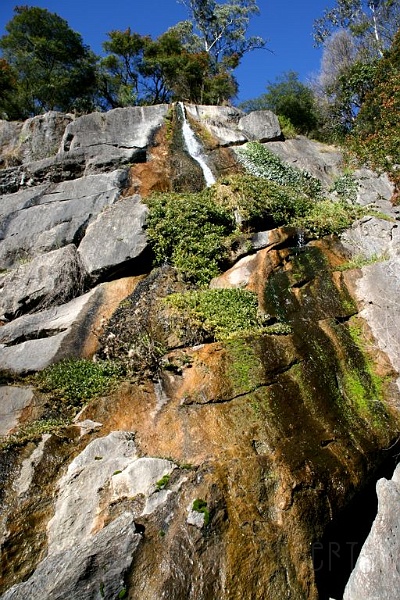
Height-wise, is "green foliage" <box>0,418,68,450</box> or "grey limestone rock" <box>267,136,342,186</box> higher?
"grey limestone rock" <box>267,136,342,186</box>

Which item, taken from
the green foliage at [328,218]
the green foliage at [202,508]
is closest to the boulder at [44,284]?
the green foliage at [328,218]

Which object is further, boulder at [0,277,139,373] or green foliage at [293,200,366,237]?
green foliage at [293,200,366,237]

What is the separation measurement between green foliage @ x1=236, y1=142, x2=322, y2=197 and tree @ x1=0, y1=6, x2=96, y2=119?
47.7ft

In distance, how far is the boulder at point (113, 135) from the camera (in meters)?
14.6

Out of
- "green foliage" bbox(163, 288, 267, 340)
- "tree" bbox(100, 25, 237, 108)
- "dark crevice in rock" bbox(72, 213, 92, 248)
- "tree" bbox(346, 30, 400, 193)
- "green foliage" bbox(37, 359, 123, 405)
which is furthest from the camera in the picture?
"tree" bbox(100, 25, 237, 108)

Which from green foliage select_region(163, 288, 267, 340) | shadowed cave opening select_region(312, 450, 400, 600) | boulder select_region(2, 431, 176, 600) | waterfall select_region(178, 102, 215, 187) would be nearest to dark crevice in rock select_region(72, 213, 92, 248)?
waterfall select_region(178, 102, 215, 187)

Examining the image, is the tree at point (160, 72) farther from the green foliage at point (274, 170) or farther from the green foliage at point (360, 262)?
the green foliage at point (360, 262)

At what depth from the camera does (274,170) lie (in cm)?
1466

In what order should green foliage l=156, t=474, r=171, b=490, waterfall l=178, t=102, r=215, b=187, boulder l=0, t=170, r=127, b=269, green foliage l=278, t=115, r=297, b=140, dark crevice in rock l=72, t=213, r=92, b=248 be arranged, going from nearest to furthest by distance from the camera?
green foliage l=156, t=474, r=171, b=490
dark crevice in rock l=72, t=213, r=92, b=248
boulder l=0, t=170, r=127, b=269
waterfall l=178, t=102, r=215, b=187
green foliage l=278, t=115, r=297, b=140

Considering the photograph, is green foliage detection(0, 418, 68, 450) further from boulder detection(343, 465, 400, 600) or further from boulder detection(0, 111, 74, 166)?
boulder detection(0, 111, 74, 166)

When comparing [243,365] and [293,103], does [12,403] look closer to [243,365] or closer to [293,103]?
[243,365]

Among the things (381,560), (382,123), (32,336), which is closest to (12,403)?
(32,336)

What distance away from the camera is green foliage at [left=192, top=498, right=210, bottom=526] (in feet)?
14.5

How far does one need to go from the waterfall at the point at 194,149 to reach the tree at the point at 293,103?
648cm
